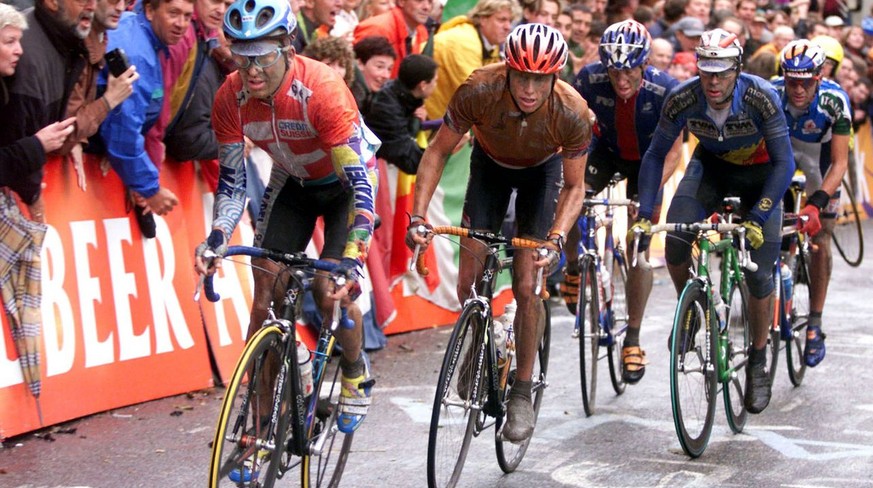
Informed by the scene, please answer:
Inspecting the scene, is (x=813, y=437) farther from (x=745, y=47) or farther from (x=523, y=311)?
(x=745, y=47)

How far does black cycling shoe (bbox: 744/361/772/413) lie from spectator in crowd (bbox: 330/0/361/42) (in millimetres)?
5012

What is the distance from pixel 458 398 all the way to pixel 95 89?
3108 mm

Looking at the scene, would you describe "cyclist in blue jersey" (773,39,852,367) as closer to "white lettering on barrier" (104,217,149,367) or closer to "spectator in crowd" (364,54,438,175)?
"spectator in crowd" (364,54,438,175)

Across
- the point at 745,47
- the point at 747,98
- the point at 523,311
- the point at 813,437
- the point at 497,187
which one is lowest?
the point at 813,437

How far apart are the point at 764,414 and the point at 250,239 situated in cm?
365

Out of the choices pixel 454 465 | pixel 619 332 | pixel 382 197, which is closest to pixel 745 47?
pixel 382 197

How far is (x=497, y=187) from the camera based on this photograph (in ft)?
23.9

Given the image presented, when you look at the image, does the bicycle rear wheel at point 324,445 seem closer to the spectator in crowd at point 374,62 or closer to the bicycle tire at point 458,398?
the bicycle tire at point 458,398

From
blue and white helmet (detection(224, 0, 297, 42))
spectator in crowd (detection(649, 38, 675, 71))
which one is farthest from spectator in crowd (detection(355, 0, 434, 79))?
blue and white helmet (detection(224, 0, 297, 42))

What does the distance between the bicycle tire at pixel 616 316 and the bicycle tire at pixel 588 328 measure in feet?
0.50

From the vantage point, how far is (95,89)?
7.98m

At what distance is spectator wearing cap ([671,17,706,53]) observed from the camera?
15711 millimetres

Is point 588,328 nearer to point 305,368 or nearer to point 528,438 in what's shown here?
point 528,438

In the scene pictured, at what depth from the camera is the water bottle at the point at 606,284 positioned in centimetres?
877
